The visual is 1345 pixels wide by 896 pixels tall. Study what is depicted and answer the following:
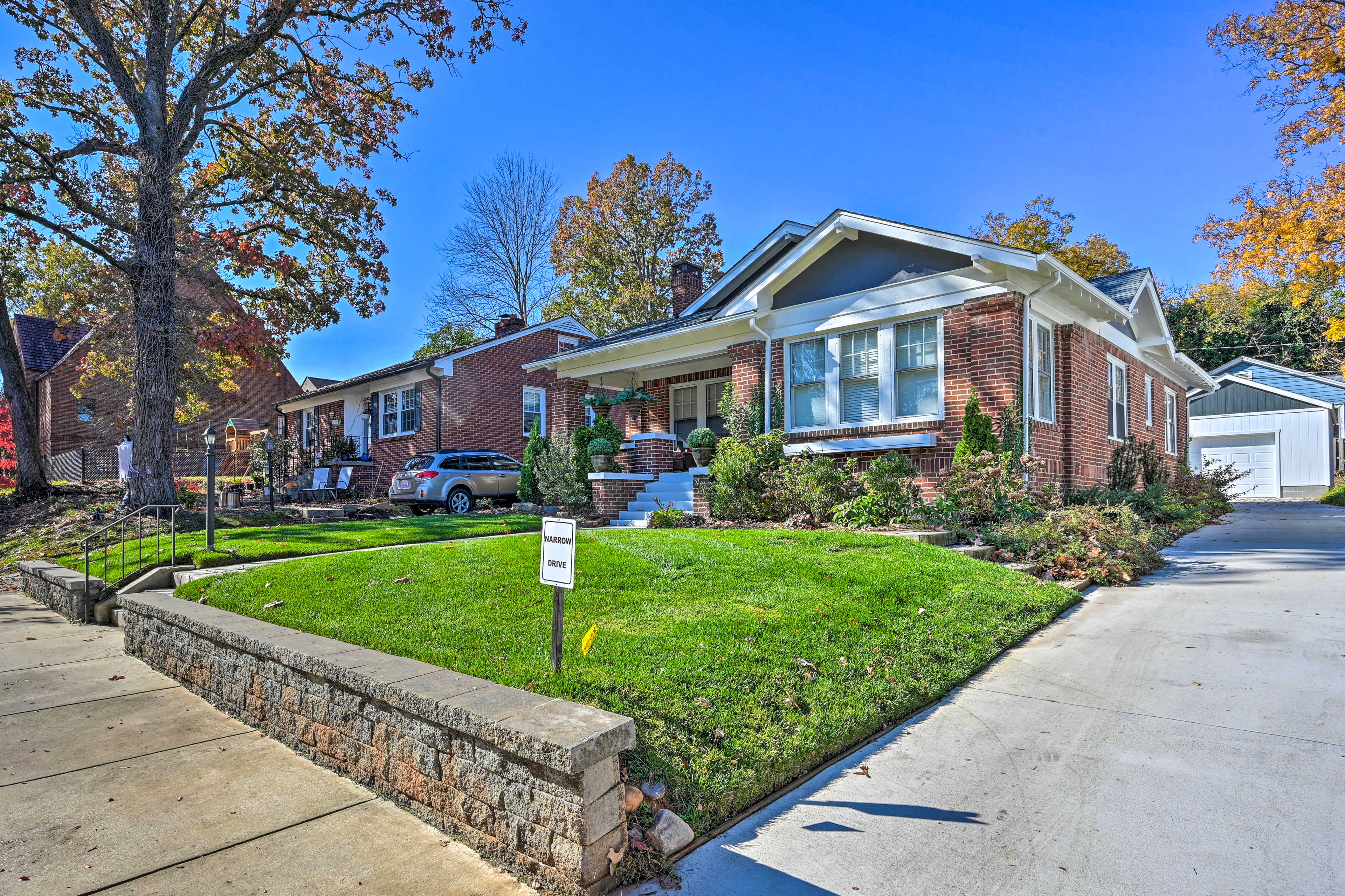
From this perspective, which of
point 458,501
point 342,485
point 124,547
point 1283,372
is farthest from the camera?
point 1283,372

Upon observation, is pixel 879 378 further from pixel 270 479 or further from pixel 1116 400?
pixel 270 479

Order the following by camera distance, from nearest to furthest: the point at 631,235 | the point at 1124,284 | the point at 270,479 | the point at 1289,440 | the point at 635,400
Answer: the point at 1124,284 → the point at 635,400 → the point at 270,479 → the point at 1289,440 → the point at 631,235

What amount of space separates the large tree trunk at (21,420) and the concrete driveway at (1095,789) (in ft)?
57.8

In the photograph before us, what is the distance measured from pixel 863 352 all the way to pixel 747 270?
Answer: 4071mm

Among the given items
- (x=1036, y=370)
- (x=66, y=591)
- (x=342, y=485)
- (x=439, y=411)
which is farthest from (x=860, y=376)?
(x=342, y=485)

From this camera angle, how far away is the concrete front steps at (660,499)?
472 inches

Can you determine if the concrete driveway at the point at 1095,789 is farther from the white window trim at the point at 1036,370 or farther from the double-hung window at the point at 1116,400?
the double-hung window at the point at 1116,400

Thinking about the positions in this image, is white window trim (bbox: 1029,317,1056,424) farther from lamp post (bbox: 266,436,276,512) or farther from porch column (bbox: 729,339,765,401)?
lamp post (bbox: 266,436,276,512)

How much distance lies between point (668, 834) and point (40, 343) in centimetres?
4243

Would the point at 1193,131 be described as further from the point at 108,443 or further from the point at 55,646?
the point at 108,443

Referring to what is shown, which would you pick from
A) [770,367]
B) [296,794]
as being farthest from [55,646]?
[770,367]

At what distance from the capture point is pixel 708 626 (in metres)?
4.55

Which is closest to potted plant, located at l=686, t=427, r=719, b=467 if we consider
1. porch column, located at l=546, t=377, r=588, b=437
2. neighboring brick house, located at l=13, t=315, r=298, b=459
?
porch column, located at l=546, t=377, r=588, b=437

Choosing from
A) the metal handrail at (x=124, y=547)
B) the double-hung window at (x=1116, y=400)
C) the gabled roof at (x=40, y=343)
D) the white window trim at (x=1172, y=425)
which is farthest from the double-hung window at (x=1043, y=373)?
the gabled roof at (x=40, y=343)
